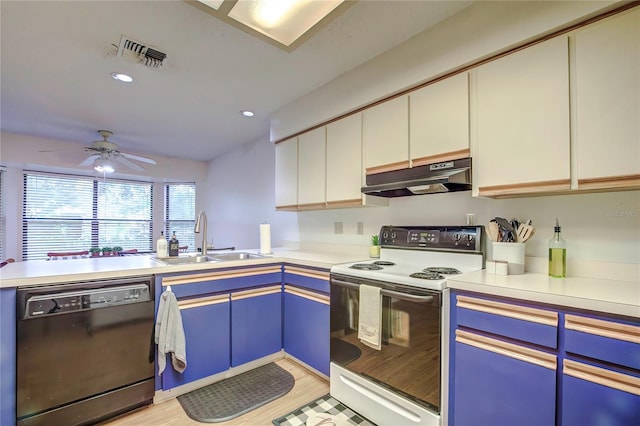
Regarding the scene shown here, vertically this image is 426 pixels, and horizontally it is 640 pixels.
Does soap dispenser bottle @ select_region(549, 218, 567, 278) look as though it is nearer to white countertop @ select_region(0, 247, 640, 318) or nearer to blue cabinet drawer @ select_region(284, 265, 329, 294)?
white countertop @ select_region(0, 247, 640, 318)

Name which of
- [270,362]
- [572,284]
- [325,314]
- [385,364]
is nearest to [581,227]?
[572,284]

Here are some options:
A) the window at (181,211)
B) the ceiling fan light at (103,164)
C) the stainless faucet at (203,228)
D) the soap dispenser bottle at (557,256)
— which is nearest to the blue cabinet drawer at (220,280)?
the stainless faucet at (203,228)

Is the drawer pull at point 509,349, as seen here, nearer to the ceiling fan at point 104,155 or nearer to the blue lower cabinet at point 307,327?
the blue lower cabinet at point 307,327

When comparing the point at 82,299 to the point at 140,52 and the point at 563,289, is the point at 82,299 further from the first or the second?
the point at 563,289

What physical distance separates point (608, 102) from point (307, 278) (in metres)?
1.98

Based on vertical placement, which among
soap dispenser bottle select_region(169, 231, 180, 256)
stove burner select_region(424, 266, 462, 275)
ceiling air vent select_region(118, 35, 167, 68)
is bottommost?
stove burner select_region(424, 266, 462, 275)

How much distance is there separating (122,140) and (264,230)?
3045mm

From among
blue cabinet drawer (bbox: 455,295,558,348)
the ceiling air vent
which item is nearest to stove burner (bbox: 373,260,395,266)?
blue cabinet drawer (bbox: 455,295,558,348)

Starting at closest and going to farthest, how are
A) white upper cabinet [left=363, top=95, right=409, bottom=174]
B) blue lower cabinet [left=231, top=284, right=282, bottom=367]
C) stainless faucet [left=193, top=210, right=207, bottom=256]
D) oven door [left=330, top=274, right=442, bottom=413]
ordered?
oven door [left=330, top=274, right=442, bottom=413]
white upper cabinet [left=363, top=95, right=409, bottom=174]
blue lower cabinet [left=231, top=284, right=282, bottom=367]
stainless faucet [left=193, top=210, right=207, bottom=256]

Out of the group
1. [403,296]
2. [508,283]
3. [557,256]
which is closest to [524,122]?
[557,256]

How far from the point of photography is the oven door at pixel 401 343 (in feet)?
4.89

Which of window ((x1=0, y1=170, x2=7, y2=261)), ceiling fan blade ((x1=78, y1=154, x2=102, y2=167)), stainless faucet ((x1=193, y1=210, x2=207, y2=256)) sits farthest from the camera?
window ((x1=0, y1=170, x2=7, y2=261))

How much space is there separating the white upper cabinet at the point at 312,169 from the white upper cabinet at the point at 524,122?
136 centimetres

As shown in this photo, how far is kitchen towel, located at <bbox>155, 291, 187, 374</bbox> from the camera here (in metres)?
1.88
